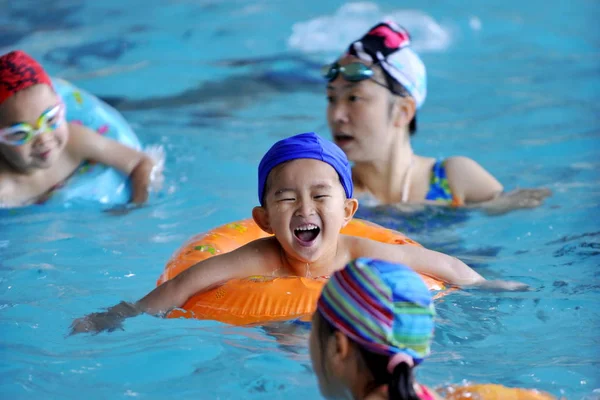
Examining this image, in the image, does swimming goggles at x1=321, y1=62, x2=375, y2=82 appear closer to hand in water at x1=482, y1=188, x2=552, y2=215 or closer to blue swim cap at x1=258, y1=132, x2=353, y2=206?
hand in water at x1=482, y1=188, x2=552, y2=215

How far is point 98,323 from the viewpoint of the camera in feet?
11.5

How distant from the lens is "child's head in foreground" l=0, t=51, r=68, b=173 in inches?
215

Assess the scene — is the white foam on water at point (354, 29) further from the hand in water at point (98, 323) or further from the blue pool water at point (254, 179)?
the hand in water at point (98, 323)

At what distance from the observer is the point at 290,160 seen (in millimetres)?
3455

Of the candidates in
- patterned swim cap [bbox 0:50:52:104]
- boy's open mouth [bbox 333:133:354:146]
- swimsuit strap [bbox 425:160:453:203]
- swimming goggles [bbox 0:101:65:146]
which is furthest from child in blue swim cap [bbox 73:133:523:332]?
patterned swim cap [bbox 0:50:52:104]

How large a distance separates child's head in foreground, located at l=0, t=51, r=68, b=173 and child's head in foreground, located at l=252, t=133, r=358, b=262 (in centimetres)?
250

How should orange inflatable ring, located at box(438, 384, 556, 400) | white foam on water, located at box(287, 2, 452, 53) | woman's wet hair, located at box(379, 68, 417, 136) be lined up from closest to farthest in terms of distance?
orange inflatable ring, located at box(438, 384, 556, 400)
woman's wet hair, located at box(379, 68, 417, 136)
white foam on water, located at box(287, 2, 452, 53)

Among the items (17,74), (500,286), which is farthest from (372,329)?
(17,74)

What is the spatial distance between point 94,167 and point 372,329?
4111 mm

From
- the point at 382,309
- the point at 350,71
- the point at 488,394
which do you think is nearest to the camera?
the point at 382,309

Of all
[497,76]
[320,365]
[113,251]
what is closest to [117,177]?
[113,251]

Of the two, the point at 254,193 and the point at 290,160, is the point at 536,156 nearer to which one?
the point at 254,193

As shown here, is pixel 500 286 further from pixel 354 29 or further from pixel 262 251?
pixel 354 29

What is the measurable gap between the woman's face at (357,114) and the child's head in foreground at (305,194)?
1.78m
